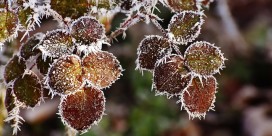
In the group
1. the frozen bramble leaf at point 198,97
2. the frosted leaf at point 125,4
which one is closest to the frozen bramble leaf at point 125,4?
the frosted leaf at point 125,4

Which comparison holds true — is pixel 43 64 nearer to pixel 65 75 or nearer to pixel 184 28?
pixel 65 75

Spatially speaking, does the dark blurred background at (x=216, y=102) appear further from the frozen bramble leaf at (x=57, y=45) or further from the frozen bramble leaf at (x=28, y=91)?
the frozen bramble leaf at (x=57, y=45)

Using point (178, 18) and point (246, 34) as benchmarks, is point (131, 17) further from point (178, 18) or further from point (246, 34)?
point (246, 34)

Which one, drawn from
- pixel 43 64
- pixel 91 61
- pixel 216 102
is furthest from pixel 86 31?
pixel 216 102

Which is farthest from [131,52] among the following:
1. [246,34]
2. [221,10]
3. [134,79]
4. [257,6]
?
[257,6]

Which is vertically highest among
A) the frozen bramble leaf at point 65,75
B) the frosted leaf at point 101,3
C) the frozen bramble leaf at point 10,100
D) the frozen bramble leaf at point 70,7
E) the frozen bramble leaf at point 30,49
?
the frosted leaf at point 101,3

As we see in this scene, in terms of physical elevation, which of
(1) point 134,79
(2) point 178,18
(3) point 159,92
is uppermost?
(2) point 178,18

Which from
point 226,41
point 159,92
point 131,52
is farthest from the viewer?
point 226,41

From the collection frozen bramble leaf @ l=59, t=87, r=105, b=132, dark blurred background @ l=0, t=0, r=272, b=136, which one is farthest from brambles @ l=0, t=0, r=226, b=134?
dark blurred background @ l=0, t=0, r=272, b=136
